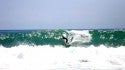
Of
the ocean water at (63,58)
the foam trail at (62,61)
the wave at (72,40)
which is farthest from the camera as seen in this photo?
the wave at (72,40)

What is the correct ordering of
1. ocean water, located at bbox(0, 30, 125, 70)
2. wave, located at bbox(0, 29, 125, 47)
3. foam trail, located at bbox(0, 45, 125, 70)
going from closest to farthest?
foam trail, located at bbox(0, 45, 125, 70), ocean water, located at bbox(0, 30, 125, 70), wave, located at bbox(0, 29, 125, 47)

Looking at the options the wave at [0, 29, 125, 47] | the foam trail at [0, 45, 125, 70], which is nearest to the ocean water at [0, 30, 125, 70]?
the foam trail at [0, 45, 125, 70]

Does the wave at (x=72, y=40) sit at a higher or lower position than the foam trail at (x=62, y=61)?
lower

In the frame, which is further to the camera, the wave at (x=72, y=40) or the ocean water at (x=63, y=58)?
the wave at (x=72, y=40)

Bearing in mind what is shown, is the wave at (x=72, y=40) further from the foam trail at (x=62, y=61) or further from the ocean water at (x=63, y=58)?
the foam trail at (x=62, y=61)

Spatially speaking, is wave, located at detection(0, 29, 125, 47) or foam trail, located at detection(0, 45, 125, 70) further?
wave, located at detection(0, 29, 125, 47)

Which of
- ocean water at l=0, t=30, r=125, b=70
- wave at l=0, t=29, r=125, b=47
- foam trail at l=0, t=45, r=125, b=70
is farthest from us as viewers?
wave at l=0, t=29, r=125, b=47

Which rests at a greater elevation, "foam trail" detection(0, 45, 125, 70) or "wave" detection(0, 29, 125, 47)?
"foam trail" detection(0, 45, 125, 70)

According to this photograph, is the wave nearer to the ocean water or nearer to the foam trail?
the ocean water

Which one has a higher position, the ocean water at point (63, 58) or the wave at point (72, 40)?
the ocean water at point (63, 58)

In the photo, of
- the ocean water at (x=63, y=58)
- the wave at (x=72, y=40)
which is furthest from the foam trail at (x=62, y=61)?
the wave at (x=72, y=40)

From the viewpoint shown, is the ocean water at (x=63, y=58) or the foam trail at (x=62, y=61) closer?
the foam trail at (x=62, y=61)

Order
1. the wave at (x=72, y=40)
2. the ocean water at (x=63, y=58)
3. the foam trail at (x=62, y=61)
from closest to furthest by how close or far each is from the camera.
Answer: the foam trail at (x=62, y=61) → the ocean water at (x=63, y=58) → the wave at (x=72, y=40)

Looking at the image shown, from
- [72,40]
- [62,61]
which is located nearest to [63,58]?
[62,61]
